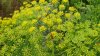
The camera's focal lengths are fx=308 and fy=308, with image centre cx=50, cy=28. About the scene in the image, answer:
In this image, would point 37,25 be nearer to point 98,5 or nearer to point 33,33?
point 33,33

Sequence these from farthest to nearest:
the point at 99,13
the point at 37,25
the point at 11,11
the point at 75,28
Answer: the point at 11,11, the point at 99,13, the point at 37,25, the point at 75,28

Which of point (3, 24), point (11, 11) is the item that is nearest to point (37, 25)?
point (3, 24)

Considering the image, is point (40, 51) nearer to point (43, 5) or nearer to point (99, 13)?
point (43, 5)

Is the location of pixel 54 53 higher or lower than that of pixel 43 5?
lower

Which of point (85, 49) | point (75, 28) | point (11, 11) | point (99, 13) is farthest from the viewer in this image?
point (11, 11)

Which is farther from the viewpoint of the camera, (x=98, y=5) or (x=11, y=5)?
(x=11, y=5)

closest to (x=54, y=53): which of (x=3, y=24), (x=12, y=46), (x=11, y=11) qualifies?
(x=12, y=46)
